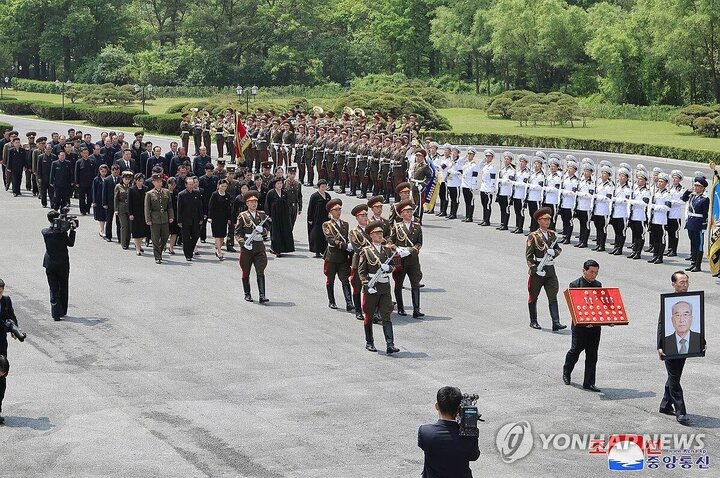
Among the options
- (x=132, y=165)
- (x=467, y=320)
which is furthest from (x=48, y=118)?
(x=467, y=320)

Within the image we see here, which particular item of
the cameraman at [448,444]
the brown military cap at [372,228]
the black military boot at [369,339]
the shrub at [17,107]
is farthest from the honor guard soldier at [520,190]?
the shrub at [17,107]

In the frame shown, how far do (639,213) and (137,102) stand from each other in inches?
2022

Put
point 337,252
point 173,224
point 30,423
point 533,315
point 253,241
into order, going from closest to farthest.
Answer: point 30,423, point 533,315, point 337,252, point 253,241, point 173,224

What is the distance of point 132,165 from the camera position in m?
27.7

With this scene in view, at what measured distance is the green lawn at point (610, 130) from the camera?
54.4 metres

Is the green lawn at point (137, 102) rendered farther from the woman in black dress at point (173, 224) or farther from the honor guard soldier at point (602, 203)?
the honor guard soldier at point (602, 203)

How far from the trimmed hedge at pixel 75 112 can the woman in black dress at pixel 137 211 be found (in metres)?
33.6

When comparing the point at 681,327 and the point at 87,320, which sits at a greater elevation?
the point at 681,327

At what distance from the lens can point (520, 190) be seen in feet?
88.4

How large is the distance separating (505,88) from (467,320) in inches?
2744

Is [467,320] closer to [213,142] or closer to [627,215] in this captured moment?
[627,215]

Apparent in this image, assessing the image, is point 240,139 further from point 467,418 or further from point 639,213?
point 467,418

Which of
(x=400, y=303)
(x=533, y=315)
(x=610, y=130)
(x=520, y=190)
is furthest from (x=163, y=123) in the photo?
(x=533, y=315)

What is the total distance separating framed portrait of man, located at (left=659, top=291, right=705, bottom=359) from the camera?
13219mm
